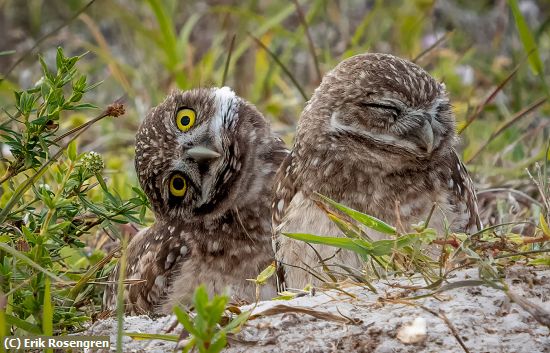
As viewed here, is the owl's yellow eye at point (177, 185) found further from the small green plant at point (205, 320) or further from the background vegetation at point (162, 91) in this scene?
the small green plant at point (205, 320)

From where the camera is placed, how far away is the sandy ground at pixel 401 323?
2941 millimetres

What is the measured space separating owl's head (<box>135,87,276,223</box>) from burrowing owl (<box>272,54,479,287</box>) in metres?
0.48

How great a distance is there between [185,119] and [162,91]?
10.3 ft

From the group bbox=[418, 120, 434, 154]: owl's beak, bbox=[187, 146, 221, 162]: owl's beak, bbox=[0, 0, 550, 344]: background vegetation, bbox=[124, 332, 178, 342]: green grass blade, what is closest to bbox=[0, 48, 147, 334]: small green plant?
bbox=[0, 0, 550, 344]: background vegetation

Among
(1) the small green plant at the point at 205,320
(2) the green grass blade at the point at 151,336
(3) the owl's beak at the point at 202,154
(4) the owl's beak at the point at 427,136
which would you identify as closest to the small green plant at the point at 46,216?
(2) the green grass blade at the point at 151,336

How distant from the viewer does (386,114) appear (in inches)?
158

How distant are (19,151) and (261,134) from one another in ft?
5.55

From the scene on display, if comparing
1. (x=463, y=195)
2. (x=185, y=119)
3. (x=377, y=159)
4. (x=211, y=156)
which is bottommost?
(x=463, y=195)

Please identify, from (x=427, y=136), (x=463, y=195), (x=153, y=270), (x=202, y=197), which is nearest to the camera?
(x=427, y=136)

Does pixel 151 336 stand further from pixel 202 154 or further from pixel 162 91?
pixel 162 91

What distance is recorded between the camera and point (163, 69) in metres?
8.20

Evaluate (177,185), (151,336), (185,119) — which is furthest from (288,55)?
(151,336)

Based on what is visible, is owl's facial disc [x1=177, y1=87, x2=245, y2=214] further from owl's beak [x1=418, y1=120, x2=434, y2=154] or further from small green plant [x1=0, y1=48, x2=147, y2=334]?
owl's beak [x1=418, y1=120, x2=434, y2=154]

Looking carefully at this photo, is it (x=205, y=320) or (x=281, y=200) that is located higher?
(x=281, y=200)
